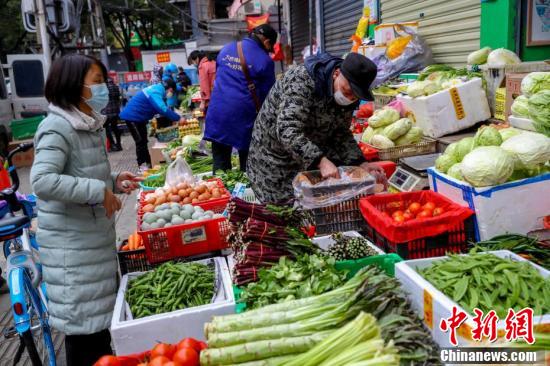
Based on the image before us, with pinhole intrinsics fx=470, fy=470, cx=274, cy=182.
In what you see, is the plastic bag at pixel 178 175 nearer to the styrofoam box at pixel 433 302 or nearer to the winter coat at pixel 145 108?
the styrofoam box at pixel 433 302

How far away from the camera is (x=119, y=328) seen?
248 centimetres

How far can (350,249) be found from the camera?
2850mm

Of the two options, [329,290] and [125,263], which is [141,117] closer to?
[125,263]

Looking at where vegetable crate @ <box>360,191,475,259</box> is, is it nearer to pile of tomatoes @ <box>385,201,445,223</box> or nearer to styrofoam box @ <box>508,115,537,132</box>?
pile of tomatoes @ <box>385,201,445,223</box>

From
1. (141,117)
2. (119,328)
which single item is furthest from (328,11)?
(119,328)

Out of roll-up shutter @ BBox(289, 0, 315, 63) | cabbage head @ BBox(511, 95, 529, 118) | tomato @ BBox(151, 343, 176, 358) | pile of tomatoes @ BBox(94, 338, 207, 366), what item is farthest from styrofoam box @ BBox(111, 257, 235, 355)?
roll-up shutter @ BBox(289, 0, 315, 63)

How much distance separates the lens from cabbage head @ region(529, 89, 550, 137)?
360cm

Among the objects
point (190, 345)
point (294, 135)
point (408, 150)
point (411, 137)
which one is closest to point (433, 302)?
point (190, 345)

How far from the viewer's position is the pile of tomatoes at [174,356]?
197 centimetres

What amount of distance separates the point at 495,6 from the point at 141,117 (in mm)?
7055

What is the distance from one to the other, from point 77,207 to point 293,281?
1572 mm

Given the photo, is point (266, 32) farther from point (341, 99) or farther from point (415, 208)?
point (415, 208)

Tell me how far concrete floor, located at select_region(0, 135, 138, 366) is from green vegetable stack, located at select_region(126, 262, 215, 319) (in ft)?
6.22
